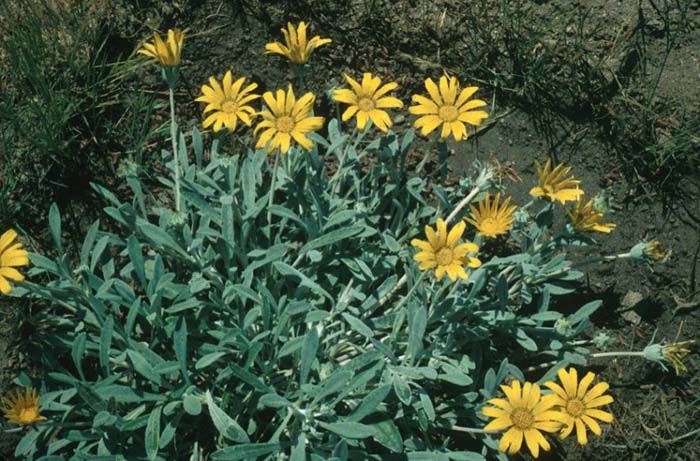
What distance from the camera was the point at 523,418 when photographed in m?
2.80

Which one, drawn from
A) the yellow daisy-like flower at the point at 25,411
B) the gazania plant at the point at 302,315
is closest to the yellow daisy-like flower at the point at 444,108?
the gazania plant at the point at 302,315

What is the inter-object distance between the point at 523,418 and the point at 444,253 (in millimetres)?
712

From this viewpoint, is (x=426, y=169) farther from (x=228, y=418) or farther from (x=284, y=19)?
(x=228, y=418)

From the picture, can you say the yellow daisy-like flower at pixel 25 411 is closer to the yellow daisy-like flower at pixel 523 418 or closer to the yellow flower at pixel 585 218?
the yellow daisy-like flower at pixel 523 418

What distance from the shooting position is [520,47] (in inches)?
Result: 154

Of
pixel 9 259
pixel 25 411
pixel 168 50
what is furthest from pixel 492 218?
pixel 25 411

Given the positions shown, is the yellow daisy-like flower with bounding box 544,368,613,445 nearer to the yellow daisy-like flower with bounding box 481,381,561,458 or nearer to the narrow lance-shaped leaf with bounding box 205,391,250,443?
the yellow daisy-like flower with bounding box 481,381,561,458

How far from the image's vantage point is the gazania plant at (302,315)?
9.20 feet

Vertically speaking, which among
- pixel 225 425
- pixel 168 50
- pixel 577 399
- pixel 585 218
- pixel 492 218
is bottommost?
pixel 577 399

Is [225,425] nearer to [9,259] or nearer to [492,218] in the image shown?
[9,259]

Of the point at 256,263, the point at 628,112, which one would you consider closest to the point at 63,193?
the point at 256,263

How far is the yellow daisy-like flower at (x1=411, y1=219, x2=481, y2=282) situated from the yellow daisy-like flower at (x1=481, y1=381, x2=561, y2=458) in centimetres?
54

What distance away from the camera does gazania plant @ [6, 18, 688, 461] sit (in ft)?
9.20

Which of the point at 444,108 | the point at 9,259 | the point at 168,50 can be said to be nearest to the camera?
the point at 9,259
